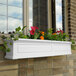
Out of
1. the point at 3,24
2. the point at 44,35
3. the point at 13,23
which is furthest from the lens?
the point at 44,35

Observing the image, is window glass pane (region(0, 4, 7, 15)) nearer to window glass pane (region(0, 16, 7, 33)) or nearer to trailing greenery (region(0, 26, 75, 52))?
window glass pane (region(0, 16, 7, 33))

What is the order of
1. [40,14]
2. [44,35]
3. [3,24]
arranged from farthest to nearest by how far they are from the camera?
[40,14]
[44,35]
[3,24]

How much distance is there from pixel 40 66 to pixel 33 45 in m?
0.62

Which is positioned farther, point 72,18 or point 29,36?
point 72,18

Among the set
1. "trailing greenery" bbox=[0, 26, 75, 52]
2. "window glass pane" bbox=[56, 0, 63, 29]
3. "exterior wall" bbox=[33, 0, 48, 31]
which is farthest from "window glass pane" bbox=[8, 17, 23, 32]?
"window glass pane" bbox=[56, 0, 63, 29]

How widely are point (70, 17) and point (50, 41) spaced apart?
1.21 m

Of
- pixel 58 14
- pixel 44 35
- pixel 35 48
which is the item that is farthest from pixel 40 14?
pixel 35 48

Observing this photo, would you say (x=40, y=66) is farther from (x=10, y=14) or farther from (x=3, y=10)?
(x=3, y=10)

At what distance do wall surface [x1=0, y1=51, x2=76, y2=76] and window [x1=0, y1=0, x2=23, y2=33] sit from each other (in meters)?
0.53

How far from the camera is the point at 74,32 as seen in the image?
389 centimetres

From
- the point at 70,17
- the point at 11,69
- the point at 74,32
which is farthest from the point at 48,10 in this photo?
the point at 11,69

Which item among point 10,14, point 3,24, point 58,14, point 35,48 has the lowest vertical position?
point 35,48

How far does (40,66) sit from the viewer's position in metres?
3.07

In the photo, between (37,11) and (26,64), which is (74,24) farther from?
(26,64)
